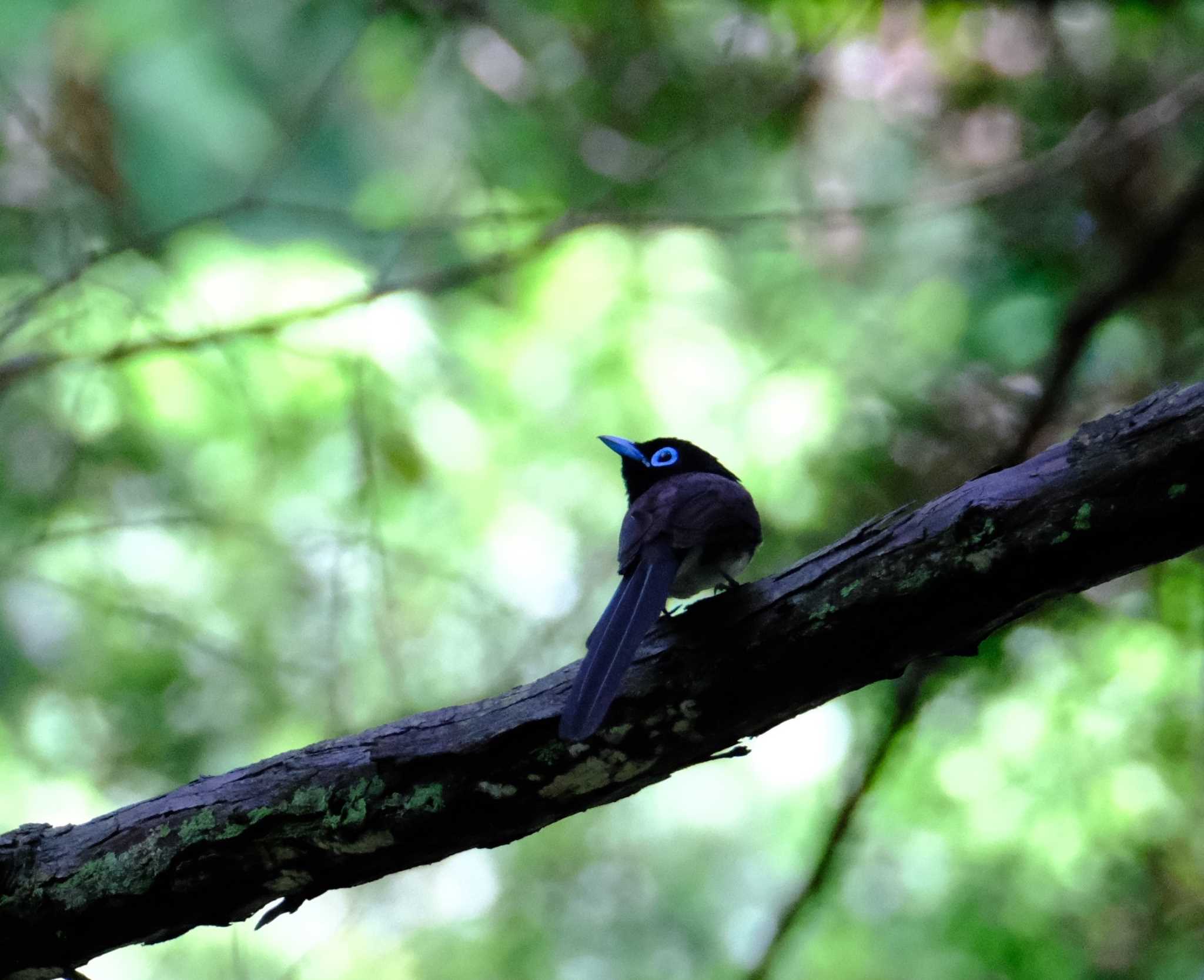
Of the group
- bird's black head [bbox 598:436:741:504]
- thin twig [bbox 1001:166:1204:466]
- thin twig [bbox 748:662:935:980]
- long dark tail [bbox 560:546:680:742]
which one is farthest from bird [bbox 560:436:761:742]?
thin twig [bbox 1001:166:1204:466]

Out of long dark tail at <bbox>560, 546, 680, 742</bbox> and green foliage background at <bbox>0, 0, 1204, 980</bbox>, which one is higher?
green foliage background at <bbox>0, 0, 1204, 980</bbox>

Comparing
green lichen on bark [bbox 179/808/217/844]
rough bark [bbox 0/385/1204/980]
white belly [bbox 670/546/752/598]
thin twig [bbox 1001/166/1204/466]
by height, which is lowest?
rough bark [bbox 0/385/1204/980]

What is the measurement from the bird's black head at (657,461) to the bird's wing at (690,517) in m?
0.63

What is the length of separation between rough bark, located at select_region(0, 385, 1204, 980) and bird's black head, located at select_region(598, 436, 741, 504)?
140 centimetres

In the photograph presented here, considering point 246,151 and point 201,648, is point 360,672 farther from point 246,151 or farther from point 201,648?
point 246,151

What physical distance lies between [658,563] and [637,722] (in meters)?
0.48

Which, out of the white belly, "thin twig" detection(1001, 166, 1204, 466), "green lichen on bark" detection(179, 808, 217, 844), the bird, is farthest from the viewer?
"thin twig" detection(1001, 166, 1204, 466)

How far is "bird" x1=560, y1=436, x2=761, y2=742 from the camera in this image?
89.7 inches

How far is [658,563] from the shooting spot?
8.94 feet

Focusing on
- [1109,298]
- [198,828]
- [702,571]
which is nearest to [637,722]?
[702,571]

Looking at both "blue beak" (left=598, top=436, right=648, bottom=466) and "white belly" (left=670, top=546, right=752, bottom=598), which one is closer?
"white belly" (left=670, top=546, right=752, bottom=598)

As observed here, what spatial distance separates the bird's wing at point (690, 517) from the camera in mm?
2811

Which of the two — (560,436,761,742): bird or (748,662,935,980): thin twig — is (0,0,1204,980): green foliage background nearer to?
(748,662,935,980): thin twig

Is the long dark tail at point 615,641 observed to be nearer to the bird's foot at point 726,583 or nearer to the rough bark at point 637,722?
the rough bark at point 637,722
